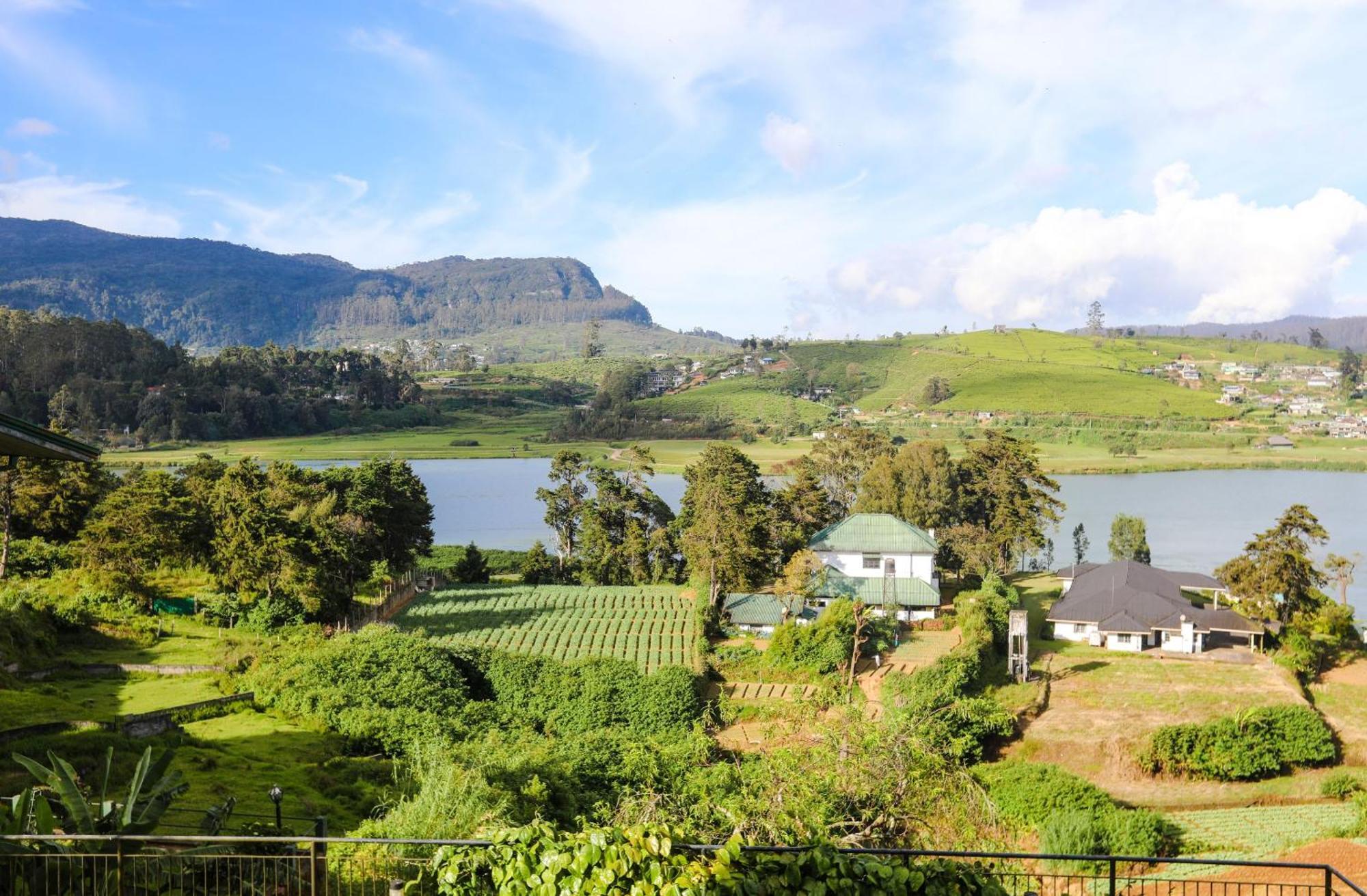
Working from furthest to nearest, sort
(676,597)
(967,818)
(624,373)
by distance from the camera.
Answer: (624,373) < (676,597) < (967,818)

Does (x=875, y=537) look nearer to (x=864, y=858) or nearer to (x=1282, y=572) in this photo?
(x=1282, y=572)

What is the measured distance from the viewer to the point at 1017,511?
35.1m

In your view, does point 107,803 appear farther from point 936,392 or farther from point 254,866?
point 936,392

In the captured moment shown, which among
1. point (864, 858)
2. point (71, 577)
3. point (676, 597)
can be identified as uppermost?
point (864, 858)

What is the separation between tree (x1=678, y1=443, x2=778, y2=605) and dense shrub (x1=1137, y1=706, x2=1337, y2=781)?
1263 cm

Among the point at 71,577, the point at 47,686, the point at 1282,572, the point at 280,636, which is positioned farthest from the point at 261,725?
the point at 1282,572

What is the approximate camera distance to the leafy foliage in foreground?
441 cm

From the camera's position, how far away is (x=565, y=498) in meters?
36.2

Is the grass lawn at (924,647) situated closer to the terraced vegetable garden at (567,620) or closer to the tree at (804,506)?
the terraced vegetable garden at (567,620)

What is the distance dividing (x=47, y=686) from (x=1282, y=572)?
95.2ft

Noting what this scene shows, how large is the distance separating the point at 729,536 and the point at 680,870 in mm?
23951

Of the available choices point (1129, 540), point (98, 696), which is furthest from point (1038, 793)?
point (1129, 540)

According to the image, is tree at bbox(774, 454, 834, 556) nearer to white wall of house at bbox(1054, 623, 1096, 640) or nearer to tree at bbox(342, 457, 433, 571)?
white wall of house at bbox(1054, 623, 1096, 640)

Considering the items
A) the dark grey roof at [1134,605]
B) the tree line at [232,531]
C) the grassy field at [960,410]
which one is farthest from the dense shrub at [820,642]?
the grassy field at [960,410]
